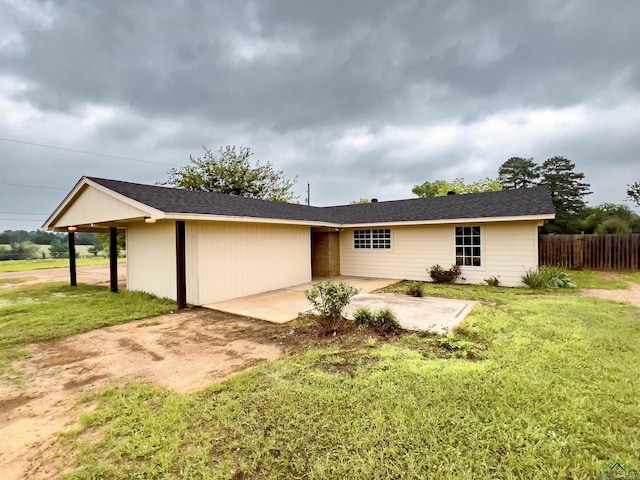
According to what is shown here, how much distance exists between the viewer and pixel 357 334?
5.23 metres

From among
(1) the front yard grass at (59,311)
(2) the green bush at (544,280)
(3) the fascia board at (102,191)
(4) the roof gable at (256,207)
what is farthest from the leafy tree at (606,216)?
(1) the front yard grass at (59,311)

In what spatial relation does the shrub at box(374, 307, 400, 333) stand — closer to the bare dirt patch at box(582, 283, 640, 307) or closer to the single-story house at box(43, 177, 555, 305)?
the single-story house at box(43, 177, 555, 305)

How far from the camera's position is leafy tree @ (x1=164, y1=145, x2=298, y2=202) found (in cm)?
2522

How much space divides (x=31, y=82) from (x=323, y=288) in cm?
2206

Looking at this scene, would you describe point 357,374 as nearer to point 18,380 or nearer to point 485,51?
point 18,380

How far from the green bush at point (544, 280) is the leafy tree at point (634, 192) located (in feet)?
73.3

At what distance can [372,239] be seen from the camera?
1293 centimetres

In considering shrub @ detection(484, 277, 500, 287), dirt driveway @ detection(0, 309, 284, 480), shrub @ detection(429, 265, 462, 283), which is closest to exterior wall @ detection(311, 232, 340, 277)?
shrub @ detection(429, 265, 462, 283)

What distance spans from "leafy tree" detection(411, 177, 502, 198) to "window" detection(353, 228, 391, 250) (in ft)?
51.0

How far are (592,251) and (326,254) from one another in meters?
11.8

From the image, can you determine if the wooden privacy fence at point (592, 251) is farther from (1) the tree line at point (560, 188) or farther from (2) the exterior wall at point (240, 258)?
(1) the tree line at point (560, 188)

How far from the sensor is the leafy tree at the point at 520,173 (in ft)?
108

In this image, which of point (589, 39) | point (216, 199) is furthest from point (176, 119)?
point (589, 39)

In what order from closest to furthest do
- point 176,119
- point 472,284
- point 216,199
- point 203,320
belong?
point 203,320
point 216,199
point 472,284
point 176,119
